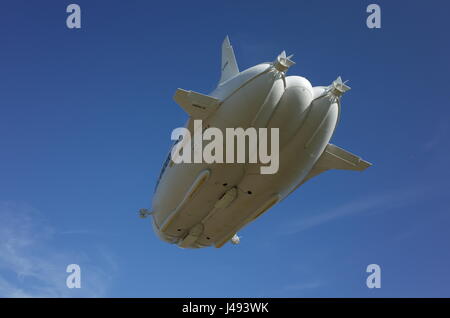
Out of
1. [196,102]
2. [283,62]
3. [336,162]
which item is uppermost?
[283,62]

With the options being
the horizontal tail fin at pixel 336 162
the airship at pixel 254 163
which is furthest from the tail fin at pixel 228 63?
the horizontal tail fin at pixel 336 162

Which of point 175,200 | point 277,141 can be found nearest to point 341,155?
point 277,141

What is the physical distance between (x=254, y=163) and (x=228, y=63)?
8632mm

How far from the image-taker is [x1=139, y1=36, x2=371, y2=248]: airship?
2766cm

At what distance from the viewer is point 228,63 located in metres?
34.6

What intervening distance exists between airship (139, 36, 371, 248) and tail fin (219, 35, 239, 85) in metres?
0.08

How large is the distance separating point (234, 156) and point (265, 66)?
568 centimetres

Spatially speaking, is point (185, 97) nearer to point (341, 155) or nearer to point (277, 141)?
point (277, 141)

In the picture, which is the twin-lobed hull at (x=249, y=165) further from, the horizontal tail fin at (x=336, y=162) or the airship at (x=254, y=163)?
the horizontal tail fin at (x=336, y=162)

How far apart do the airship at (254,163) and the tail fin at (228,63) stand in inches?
3.1

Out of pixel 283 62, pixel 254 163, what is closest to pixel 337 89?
pixel 283 62

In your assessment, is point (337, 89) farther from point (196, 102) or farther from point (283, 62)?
point (196, 102)

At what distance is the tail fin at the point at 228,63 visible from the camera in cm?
3375

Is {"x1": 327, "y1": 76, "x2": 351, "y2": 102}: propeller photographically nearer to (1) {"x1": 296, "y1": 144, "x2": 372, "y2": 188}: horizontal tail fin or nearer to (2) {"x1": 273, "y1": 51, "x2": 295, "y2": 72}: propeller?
(2) {"x1": 273, "y1": 51, "x2": 295, "y2": 72}: propeller
